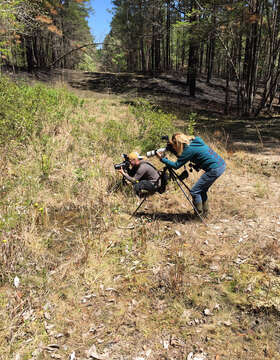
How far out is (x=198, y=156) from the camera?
467 centimetres

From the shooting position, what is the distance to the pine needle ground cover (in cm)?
302

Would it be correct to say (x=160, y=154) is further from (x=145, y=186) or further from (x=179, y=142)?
(x=145, y=186)

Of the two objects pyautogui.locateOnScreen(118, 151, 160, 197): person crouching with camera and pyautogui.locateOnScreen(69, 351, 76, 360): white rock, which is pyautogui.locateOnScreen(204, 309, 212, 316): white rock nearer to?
pyautogui.locateOnScreen(69, 351, 76, 360): white rock

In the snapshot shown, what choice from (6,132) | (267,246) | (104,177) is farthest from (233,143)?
(6,132)

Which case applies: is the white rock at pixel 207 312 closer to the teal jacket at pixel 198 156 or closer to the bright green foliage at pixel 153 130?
the teal jacket at pixel 198 156

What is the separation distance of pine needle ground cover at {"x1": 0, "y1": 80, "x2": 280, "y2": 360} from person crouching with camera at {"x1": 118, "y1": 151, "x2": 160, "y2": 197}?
59 centimetres

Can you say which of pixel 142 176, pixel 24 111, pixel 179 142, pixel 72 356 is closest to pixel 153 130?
pixel 142 176

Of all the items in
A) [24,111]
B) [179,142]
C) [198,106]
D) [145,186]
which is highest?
[24,111]

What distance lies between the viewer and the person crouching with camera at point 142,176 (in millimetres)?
5703

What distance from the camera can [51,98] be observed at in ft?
32.2

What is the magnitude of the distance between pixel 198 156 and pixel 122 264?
2330 millimetres

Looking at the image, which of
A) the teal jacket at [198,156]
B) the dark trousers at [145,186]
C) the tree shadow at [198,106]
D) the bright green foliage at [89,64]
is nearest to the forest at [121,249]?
the dark trousers at [145,186]

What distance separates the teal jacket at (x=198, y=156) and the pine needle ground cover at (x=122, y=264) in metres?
1.34

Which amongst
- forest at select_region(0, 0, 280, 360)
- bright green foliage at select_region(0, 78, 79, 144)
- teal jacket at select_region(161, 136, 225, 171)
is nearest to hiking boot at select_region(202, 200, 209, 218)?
forest at select_region(0, 0, 280, 360)
